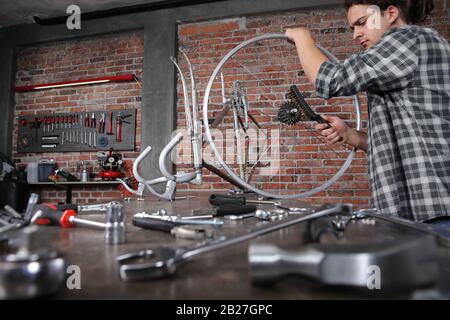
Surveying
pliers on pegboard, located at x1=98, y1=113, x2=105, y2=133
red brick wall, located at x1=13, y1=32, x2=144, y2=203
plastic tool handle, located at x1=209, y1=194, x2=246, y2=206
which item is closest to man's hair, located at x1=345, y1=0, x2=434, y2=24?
plastic tool handle, located at x1=209, y1=194, x2=246, y2=206

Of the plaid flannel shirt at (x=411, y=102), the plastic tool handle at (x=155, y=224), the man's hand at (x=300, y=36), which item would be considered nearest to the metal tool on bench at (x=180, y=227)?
the plastic tool handle at (x=155, y=224)

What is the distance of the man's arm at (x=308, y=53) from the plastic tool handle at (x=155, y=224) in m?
0.63

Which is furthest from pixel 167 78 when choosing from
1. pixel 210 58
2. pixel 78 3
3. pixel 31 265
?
pixel 31 265

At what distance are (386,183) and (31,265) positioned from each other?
975 millimetres

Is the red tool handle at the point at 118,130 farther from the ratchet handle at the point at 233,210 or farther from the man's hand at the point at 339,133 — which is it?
the ratchet handle at the point at 233,210

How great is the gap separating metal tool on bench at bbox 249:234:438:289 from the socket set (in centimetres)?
315

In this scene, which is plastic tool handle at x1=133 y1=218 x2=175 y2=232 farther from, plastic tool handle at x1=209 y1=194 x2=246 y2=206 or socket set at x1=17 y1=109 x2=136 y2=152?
socket set at x1=17 y1=109 x2=136 y2=152

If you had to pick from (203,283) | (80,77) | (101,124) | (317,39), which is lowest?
(203,283)

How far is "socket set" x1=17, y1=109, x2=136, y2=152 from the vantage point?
3.29 meters

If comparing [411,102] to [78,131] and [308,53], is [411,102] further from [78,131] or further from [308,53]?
[78,131]

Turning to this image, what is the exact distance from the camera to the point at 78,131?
136 inches

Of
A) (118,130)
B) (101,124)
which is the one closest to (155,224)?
(118,130)

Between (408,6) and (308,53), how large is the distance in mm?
385
